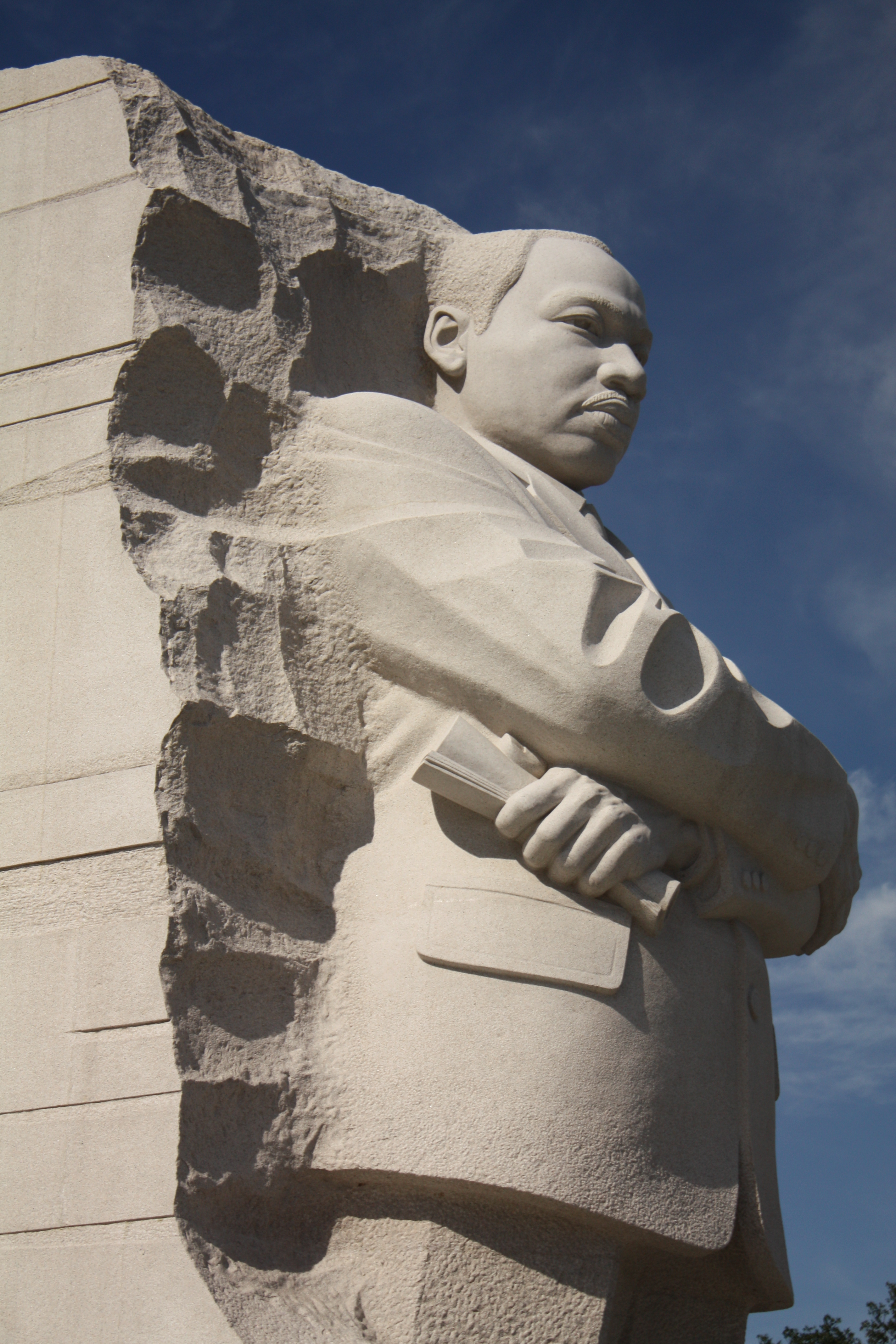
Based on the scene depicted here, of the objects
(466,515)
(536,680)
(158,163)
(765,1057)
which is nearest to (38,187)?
(158,163)

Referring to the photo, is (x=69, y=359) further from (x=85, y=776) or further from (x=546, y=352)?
(x=546, y=352)

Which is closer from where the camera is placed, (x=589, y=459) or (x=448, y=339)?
(x=589, y=459)

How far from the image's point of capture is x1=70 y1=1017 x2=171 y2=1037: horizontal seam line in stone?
3.21 m

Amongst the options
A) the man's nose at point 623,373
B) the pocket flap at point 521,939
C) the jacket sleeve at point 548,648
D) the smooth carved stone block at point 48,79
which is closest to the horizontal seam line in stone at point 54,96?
the smooth carved stone block at point 48,79

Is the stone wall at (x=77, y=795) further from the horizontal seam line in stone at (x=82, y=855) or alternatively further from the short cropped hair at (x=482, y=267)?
the short cropped hair at (x=482, y=267)

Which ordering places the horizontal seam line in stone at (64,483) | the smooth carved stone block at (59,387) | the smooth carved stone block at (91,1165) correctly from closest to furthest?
the smooth carved stone block at (91,1165), the horizontal seam line in stone at (64,483), the smooth carved stone block at (59,387)

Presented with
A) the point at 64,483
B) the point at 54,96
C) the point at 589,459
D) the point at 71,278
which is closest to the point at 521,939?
the point at 64,483

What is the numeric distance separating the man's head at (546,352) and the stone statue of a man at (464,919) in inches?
14.6

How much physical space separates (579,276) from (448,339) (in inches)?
19.5

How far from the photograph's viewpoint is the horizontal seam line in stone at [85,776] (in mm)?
3443

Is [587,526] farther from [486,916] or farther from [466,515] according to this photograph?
[486,916]

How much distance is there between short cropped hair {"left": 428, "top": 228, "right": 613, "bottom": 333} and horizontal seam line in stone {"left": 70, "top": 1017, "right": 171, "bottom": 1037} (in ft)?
8.55

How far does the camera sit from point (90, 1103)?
3.18 metres

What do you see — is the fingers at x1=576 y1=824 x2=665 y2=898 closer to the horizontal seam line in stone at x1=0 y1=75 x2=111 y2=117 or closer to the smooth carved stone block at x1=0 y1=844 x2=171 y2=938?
the smooth carved stone block at x1=0 y1=844 x2=171 y2=938
